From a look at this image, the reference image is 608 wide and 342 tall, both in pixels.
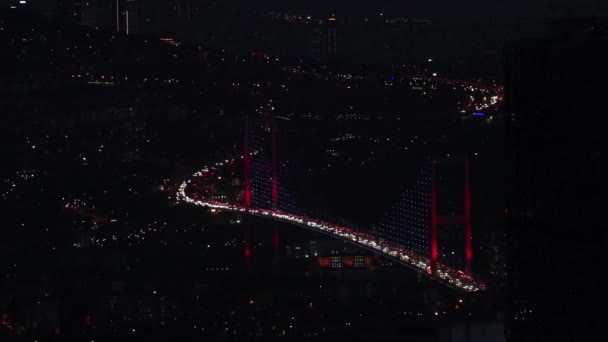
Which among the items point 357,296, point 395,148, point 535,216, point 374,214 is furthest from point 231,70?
point 535,216

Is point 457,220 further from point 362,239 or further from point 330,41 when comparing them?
point 330,41

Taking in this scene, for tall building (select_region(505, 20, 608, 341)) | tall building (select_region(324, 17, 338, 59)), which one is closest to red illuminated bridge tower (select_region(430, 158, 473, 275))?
tall building (select_region(324, 17, 338, 59))

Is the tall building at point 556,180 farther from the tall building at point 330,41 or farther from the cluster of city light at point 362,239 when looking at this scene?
the tall building at point 330,41

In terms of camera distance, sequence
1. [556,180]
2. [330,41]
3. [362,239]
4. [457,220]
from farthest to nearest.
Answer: [330,41] < [362,239] < [457,220] < [556,180]

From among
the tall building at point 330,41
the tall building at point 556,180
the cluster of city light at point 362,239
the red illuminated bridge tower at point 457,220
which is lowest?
the cluster of city light at point 362,239

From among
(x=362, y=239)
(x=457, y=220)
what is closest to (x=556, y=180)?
(x=457, y=220)

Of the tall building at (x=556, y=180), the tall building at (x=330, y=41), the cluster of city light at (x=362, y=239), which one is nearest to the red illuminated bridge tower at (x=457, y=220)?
the cluster of city light at (x=362, y=239)
